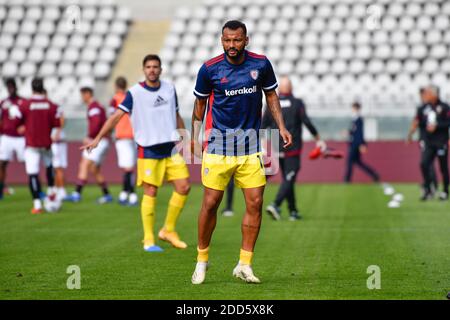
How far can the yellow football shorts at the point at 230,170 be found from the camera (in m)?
8.91

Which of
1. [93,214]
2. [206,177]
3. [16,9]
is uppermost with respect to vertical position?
[16,9]

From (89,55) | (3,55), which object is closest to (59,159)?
(89,55)

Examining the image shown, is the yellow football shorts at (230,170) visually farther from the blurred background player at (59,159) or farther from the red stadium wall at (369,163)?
the red stadium wall at (369,163)

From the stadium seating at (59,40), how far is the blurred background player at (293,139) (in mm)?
17986

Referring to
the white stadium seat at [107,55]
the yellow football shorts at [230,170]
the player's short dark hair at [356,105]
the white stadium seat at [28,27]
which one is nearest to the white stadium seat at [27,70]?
the white stadium seat at [28,27]

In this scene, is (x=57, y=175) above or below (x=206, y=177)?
below

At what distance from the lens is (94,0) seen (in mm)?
36062

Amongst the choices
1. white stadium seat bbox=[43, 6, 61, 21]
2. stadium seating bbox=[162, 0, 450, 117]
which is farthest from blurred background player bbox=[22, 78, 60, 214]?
white stadium seat bbox=[43, 6, 61, 21]

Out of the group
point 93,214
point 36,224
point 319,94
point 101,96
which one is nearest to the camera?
point 36,224

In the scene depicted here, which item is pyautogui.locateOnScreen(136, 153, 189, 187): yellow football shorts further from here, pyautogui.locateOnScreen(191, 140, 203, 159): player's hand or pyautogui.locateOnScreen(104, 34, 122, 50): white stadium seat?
pyautogui.locateOnScreen(104, 34, 122, 50): white stadium seat

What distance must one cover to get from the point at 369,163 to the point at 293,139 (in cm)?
1130

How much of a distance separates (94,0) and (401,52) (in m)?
12.0
